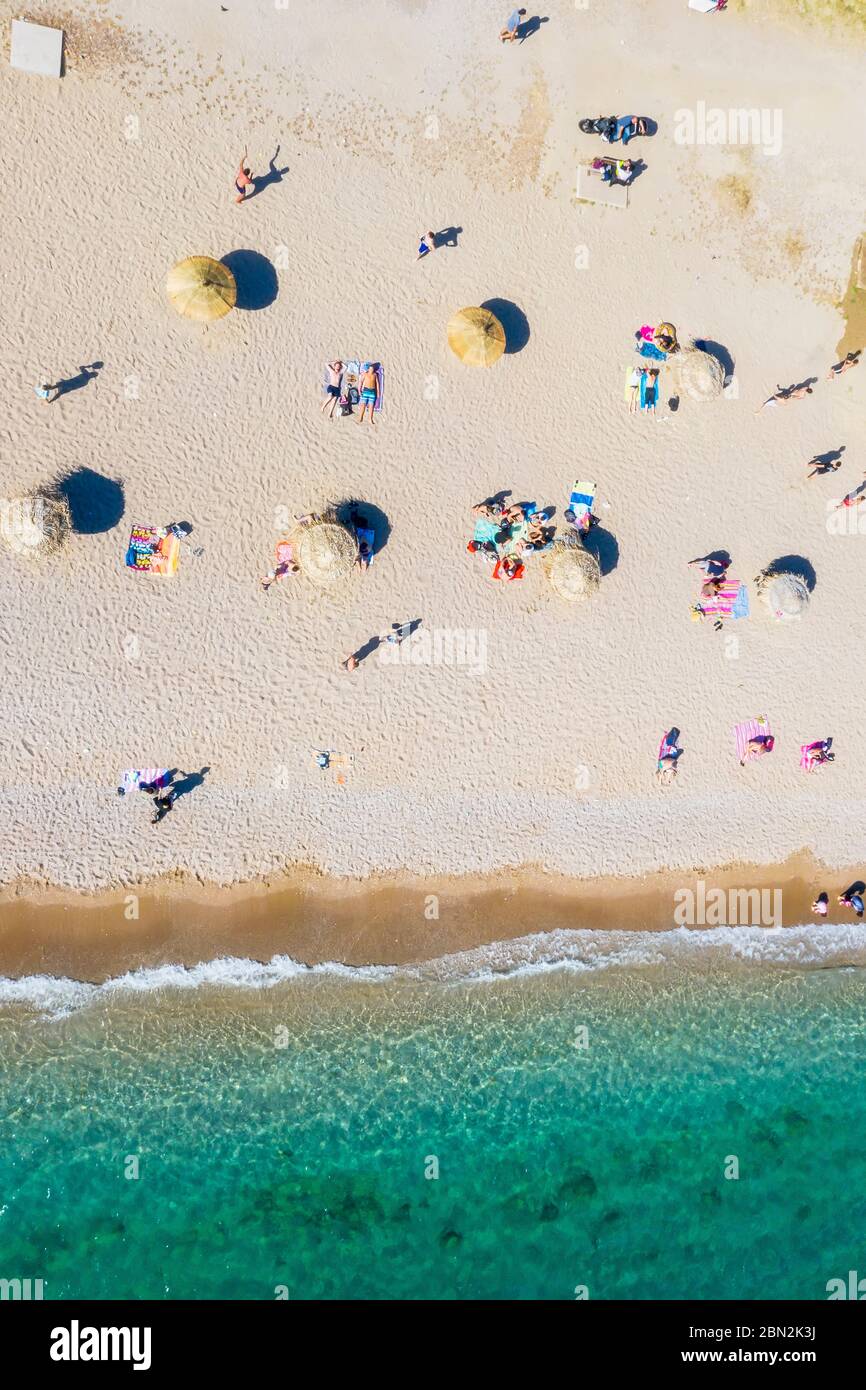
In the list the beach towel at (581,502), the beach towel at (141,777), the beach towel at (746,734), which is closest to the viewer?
the beach towel at (141,777)

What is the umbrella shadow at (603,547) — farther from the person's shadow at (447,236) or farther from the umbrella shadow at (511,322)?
the person's shadow at (447,236)

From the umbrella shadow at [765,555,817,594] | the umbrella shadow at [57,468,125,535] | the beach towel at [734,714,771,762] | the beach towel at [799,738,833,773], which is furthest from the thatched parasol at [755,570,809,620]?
the umbrella shadow at [57,468,125,535]

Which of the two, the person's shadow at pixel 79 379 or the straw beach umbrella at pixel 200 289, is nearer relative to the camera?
the straw beach umbrella at pixel 200 289

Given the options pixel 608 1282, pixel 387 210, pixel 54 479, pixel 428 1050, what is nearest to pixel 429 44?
pixel 387 210

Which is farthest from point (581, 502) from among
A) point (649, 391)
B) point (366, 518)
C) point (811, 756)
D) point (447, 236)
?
point (811, 756)

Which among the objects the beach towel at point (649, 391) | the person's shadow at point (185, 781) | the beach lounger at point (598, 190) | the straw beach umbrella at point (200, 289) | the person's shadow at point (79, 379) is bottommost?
the person's shadow at point (185, 781)

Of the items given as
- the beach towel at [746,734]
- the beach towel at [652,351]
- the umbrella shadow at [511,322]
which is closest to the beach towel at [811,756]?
the beach towel at [746,734]

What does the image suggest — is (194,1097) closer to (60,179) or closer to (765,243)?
(60,179)

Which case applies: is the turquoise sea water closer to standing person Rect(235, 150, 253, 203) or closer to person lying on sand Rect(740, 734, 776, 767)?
person lying on sand Rect(740, 734, 776, 767)
